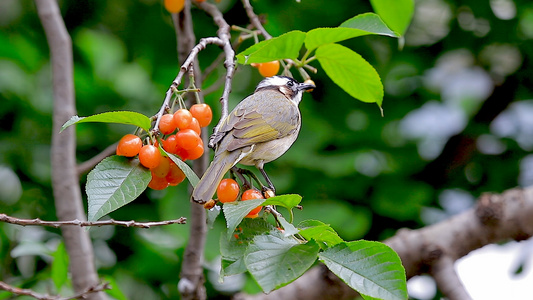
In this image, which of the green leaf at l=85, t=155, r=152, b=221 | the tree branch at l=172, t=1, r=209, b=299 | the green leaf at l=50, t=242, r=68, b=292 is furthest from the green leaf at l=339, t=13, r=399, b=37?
the green leaf at l=50, t=242, r=68, b=292

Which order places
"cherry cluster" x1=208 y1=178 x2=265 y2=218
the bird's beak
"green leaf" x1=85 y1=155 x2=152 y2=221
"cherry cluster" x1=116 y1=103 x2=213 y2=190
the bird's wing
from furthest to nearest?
the bird's beak < the bird's wing < "cherry cluster" x1=208 y1=178 x2=265 y2=218 < "cherry cluster" x1=116 y1=103 x2=213 y2=190 < "green leaf" x1=85 y1=155 x2=152 y2=221

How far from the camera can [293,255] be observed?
4.04 feet

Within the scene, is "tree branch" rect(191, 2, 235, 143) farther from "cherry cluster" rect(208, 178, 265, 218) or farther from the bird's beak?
the bird's beak

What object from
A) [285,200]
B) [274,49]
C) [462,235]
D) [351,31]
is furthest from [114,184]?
[462,235]

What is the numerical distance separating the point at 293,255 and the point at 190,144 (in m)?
0.43

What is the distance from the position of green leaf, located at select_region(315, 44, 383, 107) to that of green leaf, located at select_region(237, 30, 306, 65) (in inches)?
6.3

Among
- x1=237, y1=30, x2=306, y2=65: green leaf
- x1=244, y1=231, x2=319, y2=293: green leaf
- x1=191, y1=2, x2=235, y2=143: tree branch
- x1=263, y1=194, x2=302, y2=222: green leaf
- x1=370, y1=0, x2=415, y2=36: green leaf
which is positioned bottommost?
x1=244, y1=231, x2=319, y2=293: green leaf

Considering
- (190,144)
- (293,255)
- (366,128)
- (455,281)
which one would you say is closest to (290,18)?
(366,128)

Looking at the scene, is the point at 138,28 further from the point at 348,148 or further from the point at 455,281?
the point at 455,281

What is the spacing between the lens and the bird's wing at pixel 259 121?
2023 millimetres

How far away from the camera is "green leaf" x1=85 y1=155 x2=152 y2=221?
134cm

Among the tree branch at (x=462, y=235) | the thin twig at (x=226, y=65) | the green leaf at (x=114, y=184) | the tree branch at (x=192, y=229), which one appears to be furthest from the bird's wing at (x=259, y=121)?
the tree branch at (x=462, y=235)

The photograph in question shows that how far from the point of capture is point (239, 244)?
138cm

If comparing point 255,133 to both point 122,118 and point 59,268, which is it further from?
point 59,268
